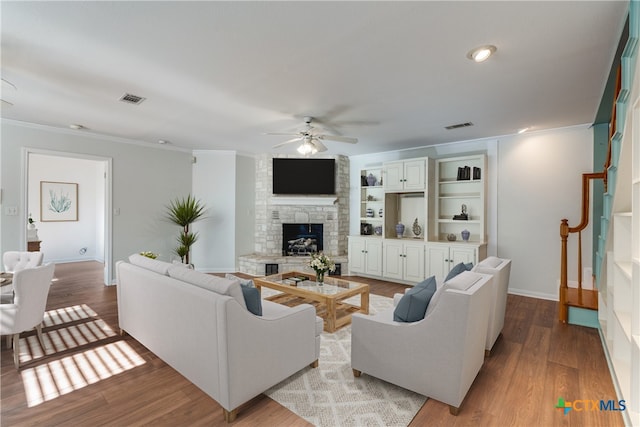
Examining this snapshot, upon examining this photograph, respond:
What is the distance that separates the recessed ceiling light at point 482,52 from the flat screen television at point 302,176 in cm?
408

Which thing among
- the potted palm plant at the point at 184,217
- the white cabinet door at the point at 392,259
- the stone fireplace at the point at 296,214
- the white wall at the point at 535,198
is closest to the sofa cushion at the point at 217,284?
the potted palm plant at the point at 184,217

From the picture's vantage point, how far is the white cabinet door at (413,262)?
516 centimetres

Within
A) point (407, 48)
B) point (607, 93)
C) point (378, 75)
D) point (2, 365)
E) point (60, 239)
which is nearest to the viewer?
point (407, 48)

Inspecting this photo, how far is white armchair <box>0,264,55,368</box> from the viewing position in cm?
245

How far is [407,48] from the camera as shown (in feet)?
7.40

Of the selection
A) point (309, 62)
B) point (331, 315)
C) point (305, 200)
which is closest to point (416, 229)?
point (305, 200)

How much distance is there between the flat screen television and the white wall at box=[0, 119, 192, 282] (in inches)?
73.7

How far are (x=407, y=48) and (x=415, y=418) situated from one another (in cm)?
262

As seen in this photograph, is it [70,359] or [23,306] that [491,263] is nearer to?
[70,359]

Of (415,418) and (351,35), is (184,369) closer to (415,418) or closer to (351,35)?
(415,418)

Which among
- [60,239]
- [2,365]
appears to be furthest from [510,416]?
[60,239]

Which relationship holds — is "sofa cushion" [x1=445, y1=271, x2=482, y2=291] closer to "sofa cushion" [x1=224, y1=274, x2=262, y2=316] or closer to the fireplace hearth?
"sofa cushion" [x1=224, y1=274, x2=262, y2=316]

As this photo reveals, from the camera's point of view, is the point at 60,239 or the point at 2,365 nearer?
the point at 2,365

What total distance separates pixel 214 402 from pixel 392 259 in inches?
159
